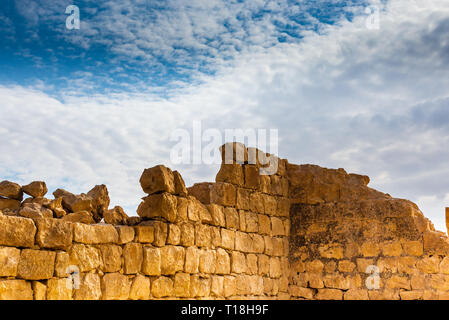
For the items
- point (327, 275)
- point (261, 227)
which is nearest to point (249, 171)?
point (261, 227)

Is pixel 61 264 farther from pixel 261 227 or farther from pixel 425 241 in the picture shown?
pixel 425 241

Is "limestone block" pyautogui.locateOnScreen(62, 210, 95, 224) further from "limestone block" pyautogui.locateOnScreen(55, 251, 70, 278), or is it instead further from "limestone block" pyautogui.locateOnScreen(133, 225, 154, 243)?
"limestone block" pyautogui.locateOnScreen(55, 251, 70, 278)

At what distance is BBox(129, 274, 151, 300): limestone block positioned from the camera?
6.38 meters

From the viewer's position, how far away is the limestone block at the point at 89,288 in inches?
227

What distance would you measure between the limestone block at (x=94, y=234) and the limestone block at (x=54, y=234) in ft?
0.40

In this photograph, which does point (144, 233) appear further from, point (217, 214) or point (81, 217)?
point (81, 217)

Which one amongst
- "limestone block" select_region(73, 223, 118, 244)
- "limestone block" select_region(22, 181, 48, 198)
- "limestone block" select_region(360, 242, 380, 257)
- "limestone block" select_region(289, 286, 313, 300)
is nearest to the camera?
"limestone block" select_region(73, 223, 118, 244)

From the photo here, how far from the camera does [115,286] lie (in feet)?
20.4

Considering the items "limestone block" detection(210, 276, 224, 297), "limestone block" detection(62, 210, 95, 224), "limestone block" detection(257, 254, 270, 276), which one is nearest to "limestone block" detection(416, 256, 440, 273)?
"limestone block" detection(257, 254, 270, 276)

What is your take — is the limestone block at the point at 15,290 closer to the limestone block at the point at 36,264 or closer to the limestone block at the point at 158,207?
the limestone block at the point at 36,264

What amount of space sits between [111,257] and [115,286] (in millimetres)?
364

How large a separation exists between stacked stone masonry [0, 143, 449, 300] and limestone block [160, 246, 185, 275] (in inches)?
0.6

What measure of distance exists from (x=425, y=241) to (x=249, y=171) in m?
3.27

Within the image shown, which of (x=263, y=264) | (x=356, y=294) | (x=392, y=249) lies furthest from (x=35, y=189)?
(x=392, y=249)
